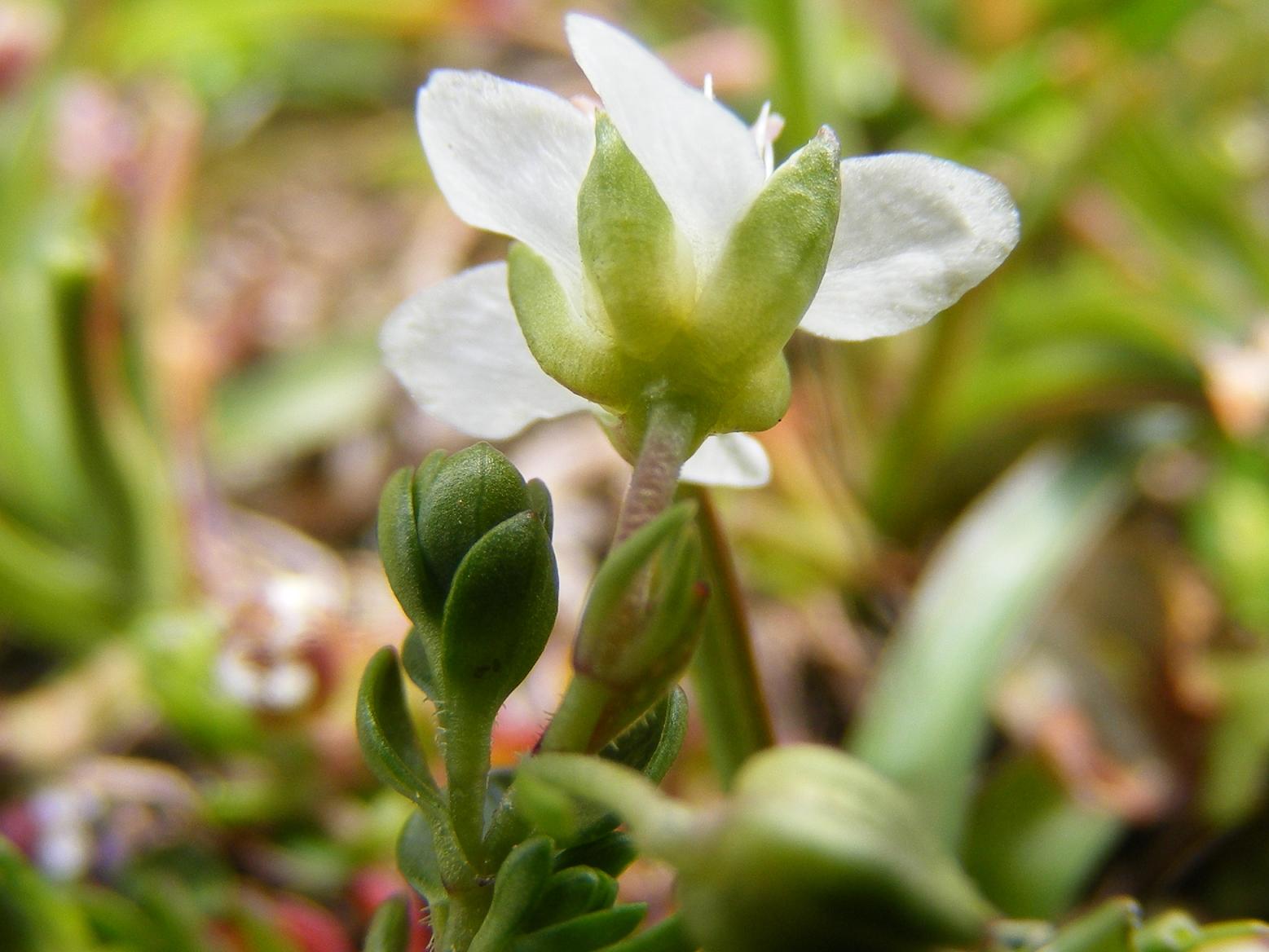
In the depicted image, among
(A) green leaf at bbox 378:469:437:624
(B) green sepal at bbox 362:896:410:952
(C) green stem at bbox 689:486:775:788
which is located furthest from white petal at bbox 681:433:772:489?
(B) green sepal at bbox 362:896:410:952

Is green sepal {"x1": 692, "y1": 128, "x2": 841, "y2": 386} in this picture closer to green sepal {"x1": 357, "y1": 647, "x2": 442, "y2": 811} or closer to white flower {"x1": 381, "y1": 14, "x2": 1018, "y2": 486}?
white flower {"x1": 381, "y1": 14, "x2": 1018, "y2": 486}

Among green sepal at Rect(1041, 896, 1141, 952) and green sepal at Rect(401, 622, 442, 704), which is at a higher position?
green sepal at Rect(401, 622, 442, 704)

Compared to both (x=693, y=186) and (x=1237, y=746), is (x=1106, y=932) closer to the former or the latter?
(x=693, y=186)

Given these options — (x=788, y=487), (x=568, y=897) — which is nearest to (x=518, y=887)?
(x=568, y=897)

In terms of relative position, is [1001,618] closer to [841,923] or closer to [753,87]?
[841,923]

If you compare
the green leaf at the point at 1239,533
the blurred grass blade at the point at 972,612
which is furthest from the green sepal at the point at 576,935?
the green leaf at the point at 1239,533

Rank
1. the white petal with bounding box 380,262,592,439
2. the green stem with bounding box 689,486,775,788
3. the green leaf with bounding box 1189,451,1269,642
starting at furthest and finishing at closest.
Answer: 1. the green leaf with bounding box 1189,451,1269,642
2. the green stem with bounding box 689,486,775,788
3. the white petal with bounding box 380,262,592,439
